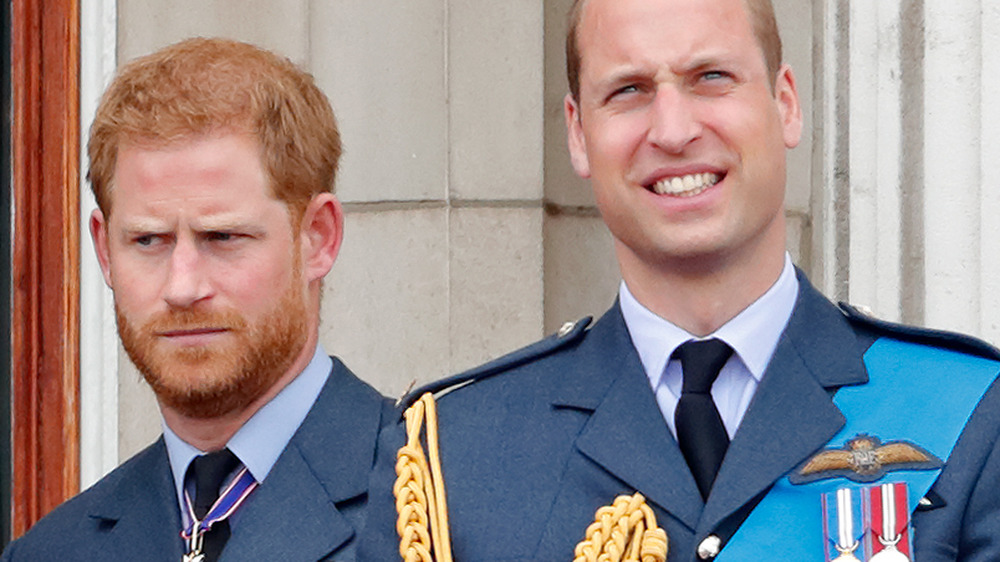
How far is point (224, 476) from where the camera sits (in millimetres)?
3160

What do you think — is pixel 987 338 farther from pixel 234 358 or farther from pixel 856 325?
pixel 234 358

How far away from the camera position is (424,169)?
4.61 meters

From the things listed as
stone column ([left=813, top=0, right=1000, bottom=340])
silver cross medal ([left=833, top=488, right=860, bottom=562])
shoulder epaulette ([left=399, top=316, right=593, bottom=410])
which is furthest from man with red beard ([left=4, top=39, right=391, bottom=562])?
stone column ([left=813, top=0, right=1000, bottom=340])

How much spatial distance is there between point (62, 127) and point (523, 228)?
4.01 feet

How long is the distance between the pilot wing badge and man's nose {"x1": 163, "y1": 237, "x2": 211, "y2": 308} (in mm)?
1156

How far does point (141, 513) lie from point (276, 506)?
1.03 ft

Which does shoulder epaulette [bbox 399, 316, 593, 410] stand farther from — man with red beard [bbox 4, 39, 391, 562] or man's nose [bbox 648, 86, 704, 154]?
man with red beard [bbox 4, 39, 391, 562]

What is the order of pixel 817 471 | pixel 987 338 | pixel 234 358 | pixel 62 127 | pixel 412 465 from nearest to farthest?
pixel 817 471 < pixel 412 465 < pixel 234 358 < pixel 987 338 < pixel 62 127

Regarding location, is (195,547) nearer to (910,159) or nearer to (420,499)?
(420,499)

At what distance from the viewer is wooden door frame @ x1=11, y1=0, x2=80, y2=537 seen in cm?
457

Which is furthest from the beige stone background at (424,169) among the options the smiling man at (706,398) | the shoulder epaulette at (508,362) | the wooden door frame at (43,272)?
the smiling man at (706,398)

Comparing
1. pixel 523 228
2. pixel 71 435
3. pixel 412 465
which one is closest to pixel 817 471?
pixel 412 465

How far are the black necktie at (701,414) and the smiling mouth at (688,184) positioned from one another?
21 cm

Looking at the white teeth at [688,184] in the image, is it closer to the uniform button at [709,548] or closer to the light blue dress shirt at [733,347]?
the light blue dress shirt at [733,347]
